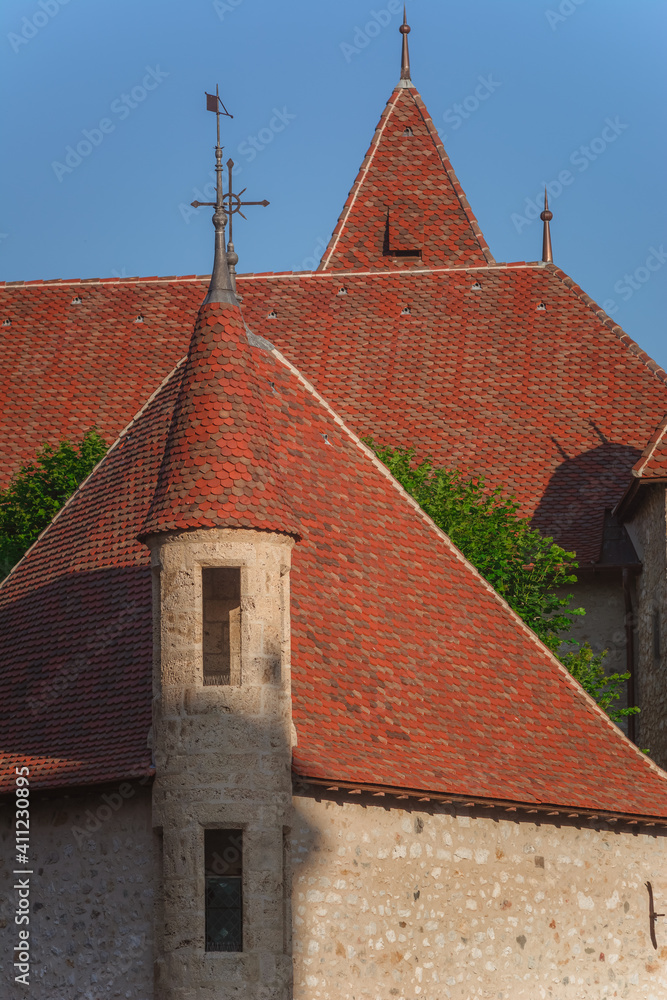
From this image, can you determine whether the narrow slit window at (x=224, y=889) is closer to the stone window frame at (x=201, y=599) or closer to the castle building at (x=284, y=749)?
the castle building at (x=284, y=749)

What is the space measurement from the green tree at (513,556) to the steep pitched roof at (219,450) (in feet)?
17.8

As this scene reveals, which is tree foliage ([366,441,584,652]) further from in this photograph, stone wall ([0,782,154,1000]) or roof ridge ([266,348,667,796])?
stone wall ([0,782,154,1000])

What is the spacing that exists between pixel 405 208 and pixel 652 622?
12707 millimetres

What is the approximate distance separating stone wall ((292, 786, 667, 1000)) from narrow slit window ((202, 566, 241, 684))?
157 centimetres

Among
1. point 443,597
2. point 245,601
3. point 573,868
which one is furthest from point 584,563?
point 245,601

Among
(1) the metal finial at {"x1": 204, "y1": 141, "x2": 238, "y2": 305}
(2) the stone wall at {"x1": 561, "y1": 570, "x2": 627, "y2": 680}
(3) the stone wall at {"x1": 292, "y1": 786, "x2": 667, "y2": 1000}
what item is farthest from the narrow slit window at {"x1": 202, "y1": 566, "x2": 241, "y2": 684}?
(2) the stone wall at {"x1": 561, "y1": 570, "x2": 627, "y2": 680}

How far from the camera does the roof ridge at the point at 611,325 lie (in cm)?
2689

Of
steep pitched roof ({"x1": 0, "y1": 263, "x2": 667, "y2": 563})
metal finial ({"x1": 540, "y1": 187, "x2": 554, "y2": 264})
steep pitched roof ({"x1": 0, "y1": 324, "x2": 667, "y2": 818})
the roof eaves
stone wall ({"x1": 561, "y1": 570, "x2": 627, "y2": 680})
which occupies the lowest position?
the roof eaves

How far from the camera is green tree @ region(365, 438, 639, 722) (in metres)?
22.0

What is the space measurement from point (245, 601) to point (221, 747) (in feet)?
4.10

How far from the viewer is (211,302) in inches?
676

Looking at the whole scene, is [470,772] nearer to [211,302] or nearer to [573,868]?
[573,868]

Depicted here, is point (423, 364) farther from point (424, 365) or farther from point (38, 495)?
point (38, 495)

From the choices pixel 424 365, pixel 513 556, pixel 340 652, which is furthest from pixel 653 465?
pixel 424 365
